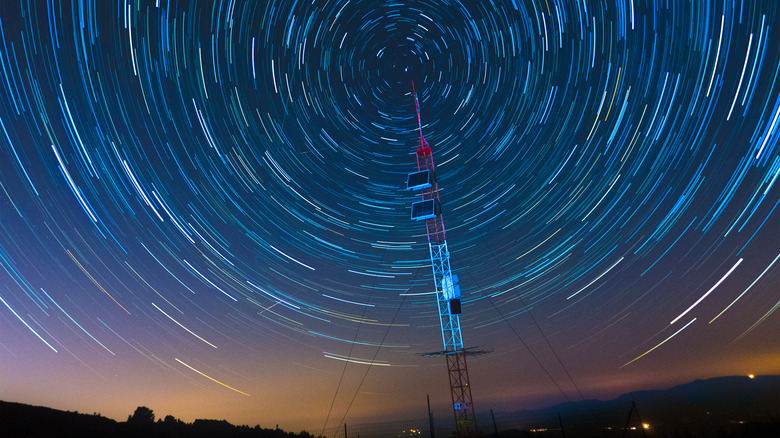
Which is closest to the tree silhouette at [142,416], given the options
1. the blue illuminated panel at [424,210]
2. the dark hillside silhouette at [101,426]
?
the dark hillside silhouette at [101,426]

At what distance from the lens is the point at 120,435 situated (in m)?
22.6

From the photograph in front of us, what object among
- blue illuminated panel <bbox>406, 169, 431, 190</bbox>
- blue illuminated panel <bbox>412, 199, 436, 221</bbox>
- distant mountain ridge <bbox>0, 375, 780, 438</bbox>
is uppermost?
blue illuminated panel <bbox>406, 169, 431, 190</bbox>

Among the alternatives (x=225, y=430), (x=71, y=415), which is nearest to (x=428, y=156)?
(x=225, y=430)

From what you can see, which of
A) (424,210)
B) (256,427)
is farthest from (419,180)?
(256,427)

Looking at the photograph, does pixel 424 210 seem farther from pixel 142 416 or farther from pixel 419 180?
pixel 142 416

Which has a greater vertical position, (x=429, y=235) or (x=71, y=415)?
(x=429, y=235)

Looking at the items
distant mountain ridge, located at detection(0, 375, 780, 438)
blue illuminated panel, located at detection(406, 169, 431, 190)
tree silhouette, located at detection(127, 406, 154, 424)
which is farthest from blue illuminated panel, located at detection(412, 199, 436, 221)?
Result: tree silhouette, located at detection(127, 406, 154, 424)

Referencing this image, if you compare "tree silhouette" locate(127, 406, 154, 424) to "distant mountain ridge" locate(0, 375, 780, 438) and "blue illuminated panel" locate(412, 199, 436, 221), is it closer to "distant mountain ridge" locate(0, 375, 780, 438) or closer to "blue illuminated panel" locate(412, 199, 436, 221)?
"distant mountain ridge" locate(0, 375, 780, 438)

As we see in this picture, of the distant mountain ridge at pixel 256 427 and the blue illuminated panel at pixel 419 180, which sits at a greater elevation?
the blue illuminated panel at pixel 419 180

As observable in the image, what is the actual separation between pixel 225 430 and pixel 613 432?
24.7 m

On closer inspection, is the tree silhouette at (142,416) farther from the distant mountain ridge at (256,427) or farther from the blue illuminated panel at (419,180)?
the blue illuminated panel at (419,180)

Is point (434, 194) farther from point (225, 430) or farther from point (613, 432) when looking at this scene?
point (225, 430)

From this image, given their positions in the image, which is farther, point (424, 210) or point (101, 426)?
point (424, 210)

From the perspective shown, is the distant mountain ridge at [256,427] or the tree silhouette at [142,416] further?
the tree silhouette at [142,416]
